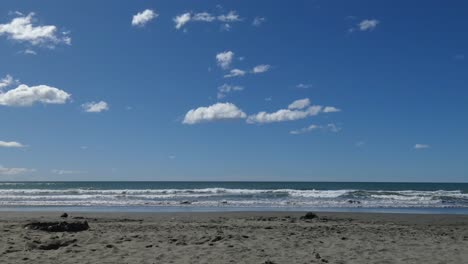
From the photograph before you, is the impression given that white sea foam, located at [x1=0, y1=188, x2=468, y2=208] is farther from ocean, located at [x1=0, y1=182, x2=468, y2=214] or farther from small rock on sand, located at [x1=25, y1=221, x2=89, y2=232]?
small rock on sand, located at [x1=25, y1=221, x2=89, y2=232]

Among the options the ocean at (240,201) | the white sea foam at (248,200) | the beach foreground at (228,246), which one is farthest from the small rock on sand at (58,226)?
the white sea foam at (248,200)

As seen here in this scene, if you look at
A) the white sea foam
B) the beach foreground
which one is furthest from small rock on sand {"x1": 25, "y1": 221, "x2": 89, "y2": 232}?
the white sea foam

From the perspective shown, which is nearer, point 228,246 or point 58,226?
point 228,246

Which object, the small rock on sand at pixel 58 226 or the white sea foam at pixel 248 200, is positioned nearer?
the small rock on sand at pixel 58 226

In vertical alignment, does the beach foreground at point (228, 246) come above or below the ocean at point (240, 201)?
above

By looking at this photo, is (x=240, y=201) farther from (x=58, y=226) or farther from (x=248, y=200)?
(x=58, y=226)

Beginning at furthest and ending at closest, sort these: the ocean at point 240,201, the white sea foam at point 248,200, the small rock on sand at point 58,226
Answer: the white sea foam at point 248,200 < the ocean at point 240,201 < the small rock on sand at point 58,226

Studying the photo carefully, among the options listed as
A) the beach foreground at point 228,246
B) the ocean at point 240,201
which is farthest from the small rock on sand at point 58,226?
the ocean at point 240,201

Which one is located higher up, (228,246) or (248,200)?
(228,246)

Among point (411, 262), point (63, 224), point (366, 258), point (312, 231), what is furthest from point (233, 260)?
point (63, 224)

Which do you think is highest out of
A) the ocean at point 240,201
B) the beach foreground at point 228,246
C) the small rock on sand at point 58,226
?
the small rock on sand at point 58,226

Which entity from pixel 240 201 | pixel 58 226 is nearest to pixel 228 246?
pixel 58 226

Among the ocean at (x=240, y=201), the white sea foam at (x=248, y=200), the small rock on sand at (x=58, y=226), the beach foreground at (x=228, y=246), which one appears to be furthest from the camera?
the white sea foam at (x=248, y=200)

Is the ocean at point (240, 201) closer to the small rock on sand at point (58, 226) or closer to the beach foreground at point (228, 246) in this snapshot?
the small rock on sand at point (58, 226)
